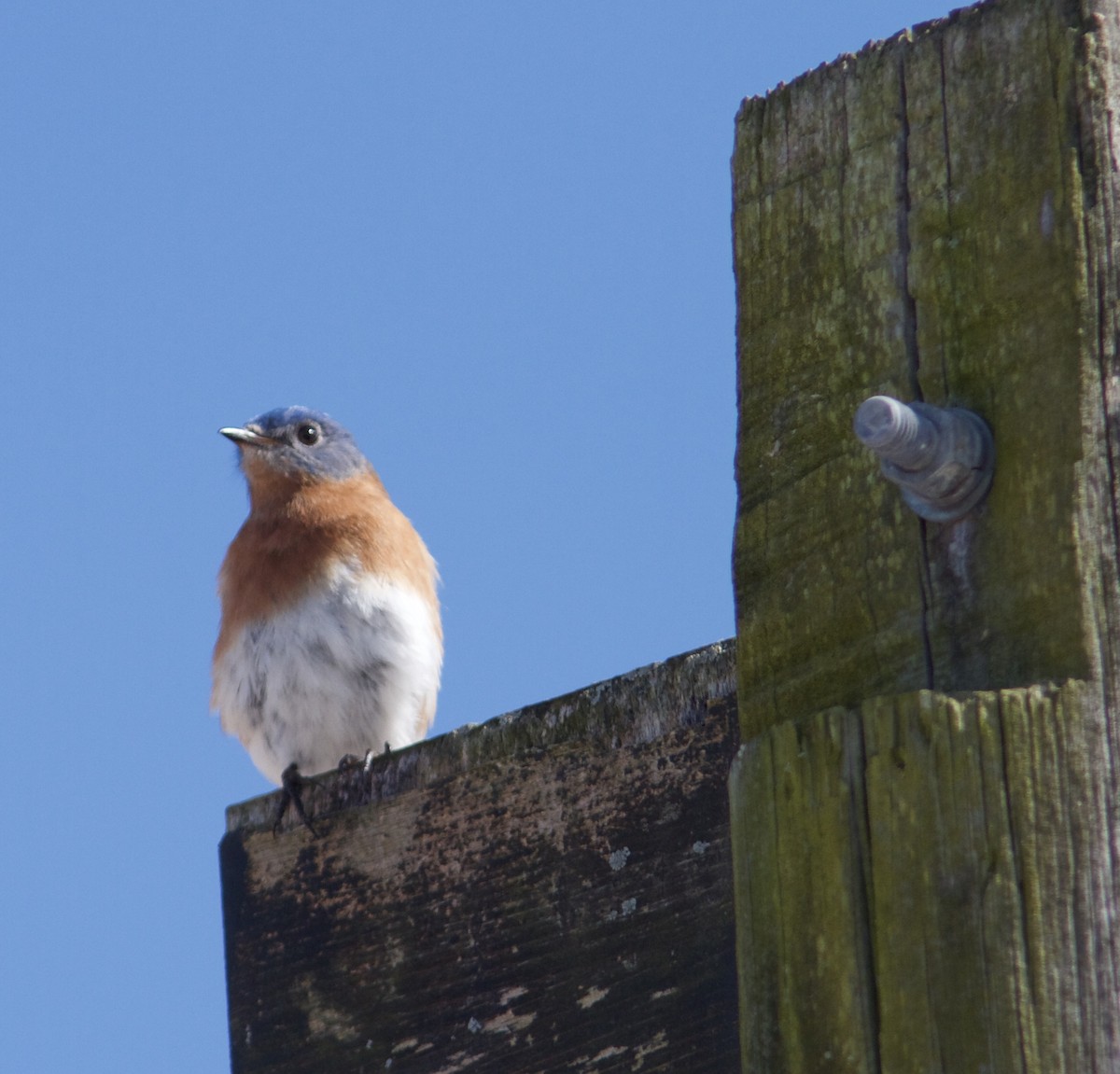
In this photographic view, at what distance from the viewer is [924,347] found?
2.33m

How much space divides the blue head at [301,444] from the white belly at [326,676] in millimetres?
1183

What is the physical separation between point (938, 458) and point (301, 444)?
7.46 m

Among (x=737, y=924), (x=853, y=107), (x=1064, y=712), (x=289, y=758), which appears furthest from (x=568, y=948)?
(x=289, y=758)

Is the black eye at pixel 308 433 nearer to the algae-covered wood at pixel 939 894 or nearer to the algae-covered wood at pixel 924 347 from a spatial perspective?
the algae-covered wood at pixel 924 347

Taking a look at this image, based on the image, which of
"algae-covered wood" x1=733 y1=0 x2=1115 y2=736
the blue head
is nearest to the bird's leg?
"algae-covered wood" x1=733 y1=0 x2=1115 y2=736

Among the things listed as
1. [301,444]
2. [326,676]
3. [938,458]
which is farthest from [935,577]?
[301,444]

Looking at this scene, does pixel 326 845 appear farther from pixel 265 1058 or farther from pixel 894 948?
pixel 894 948

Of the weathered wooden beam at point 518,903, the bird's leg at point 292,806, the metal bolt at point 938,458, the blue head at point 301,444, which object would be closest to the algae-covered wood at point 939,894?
the metal bolt at point 938,458

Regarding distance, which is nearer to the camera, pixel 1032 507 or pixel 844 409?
pixel 1032 507

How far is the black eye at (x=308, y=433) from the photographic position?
376 inches

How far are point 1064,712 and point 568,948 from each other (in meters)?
1.18

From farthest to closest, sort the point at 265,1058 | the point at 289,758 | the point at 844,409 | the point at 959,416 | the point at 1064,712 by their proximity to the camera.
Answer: the point at 289,758, the point at 265,1058, the point at 844,409, the point at 959,416, the point at 1064,712

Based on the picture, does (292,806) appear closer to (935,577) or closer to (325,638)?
(935,577)

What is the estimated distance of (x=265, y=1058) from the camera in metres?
3.27
